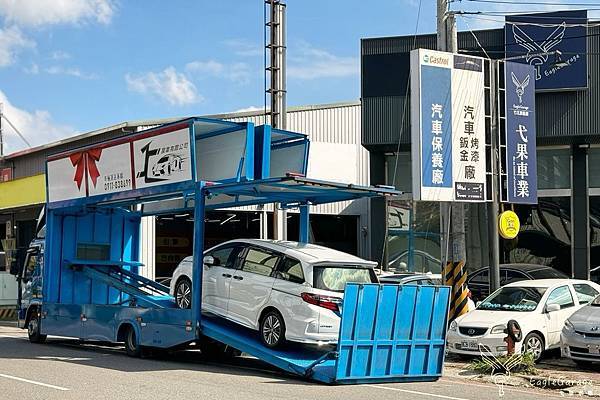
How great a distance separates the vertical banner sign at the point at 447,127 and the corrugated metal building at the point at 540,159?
35.3 feet

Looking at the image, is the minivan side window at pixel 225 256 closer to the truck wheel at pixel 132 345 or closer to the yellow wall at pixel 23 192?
the truck wheel at pixel 132 345

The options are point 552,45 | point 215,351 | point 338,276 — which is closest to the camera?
point 338,276

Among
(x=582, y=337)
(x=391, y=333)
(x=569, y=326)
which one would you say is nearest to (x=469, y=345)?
(x=569, y=326)

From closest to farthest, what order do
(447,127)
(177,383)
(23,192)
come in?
(177,383)
(447,127)
(23,192)

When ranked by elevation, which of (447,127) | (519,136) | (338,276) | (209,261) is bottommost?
(338,276)

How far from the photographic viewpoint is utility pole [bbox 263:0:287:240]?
67.0ft

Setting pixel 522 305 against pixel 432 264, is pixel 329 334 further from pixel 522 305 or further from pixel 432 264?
pixel 432 264

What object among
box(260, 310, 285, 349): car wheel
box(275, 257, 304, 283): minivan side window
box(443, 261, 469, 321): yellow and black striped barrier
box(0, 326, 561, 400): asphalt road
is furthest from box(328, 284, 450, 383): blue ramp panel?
box(443, 261, 469, 321): yellow and black striped barrier

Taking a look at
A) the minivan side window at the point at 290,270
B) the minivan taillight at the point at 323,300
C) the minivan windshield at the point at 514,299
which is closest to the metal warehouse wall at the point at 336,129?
the minivan windshield at the point at 514,299

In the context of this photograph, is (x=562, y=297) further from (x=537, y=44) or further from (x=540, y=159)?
(x=540, y=159)

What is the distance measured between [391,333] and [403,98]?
17.8 metres

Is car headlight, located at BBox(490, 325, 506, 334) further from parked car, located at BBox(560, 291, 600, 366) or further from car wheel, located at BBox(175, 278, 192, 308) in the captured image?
car wheel, located at BBox(175, 278, 192, 308)

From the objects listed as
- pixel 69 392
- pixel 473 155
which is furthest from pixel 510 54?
pixel 69 392

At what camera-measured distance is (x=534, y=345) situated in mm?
15930
